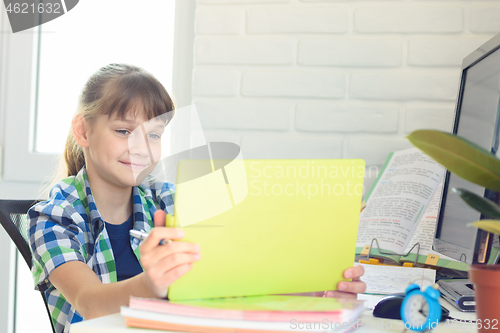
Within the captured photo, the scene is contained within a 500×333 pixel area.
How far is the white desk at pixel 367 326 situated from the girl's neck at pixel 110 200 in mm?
601

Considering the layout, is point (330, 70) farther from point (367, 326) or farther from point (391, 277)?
point (367, 326)

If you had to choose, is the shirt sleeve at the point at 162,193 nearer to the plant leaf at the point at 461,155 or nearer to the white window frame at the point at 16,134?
the white window frame at the point at 16,134

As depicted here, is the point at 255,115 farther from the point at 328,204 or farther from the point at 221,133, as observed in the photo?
the point at 328,204

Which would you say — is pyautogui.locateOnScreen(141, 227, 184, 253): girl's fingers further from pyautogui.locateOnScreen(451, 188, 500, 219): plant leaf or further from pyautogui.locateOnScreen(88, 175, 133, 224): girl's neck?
pyautogui.locateOnScreen(88, 175, 133, 224): girl's neck

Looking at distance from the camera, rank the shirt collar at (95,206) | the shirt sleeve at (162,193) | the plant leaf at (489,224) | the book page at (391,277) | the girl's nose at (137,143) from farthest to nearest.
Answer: the shirt sleeve at (162,193), the girl's nose at (137,143), the shirt collar at (95,206), the book page at (391,277), the plant leaf at (489,224)

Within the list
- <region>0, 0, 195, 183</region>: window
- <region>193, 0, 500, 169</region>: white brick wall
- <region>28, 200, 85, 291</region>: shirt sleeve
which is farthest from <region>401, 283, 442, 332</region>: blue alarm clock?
<region>0, 0, 195, 183</region>: window

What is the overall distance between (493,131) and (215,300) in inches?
20.0

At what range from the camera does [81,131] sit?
1.12m

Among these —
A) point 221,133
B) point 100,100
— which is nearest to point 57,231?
point 100,100

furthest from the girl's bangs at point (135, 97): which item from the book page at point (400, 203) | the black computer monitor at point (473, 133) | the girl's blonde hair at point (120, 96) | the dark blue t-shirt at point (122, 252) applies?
the black computer monitor at point (473, 133)

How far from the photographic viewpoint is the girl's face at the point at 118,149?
1071 mm

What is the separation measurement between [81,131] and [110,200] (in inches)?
7.6

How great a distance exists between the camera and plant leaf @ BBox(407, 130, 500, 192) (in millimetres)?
458

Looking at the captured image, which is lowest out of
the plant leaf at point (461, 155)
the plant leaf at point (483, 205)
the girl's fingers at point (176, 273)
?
A: the girl's fingers at point (176, 273)
